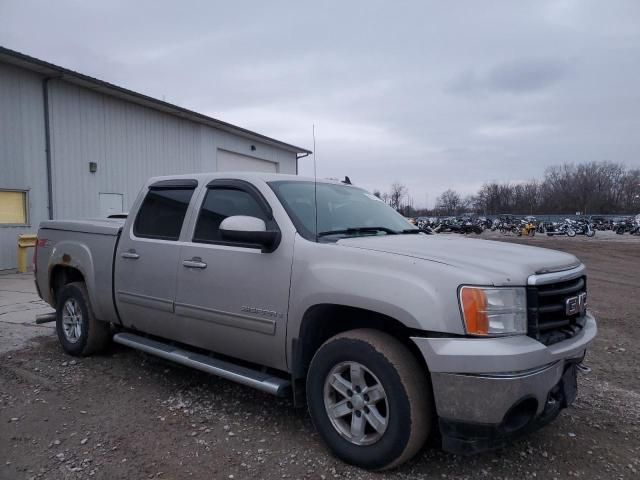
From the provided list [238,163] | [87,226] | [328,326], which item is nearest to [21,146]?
[87,226]

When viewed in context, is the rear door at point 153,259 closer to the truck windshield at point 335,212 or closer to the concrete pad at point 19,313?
the truck windshield at point 335,212

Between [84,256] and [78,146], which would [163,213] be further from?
[78,146]

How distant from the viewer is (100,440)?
11.2 feet

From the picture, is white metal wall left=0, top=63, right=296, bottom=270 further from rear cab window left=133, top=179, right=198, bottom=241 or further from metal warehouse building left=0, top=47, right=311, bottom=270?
rear cab window left=133, top=179, right=198, bottom=241

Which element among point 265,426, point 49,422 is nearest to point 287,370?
point 265,426

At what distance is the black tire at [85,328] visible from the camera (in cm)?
502

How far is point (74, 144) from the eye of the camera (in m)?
14.1

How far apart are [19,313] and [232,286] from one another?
5772mm

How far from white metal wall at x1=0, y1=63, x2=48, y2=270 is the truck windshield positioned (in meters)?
11.5

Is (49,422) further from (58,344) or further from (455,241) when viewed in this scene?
(455,241)

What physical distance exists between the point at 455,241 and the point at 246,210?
1.65m

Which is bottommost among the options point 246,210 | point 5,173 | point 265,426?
point 265,426

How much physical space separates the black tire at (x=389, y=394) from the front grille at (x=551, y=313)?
2.30 ft

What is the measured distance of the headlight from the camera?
257 centimetres
